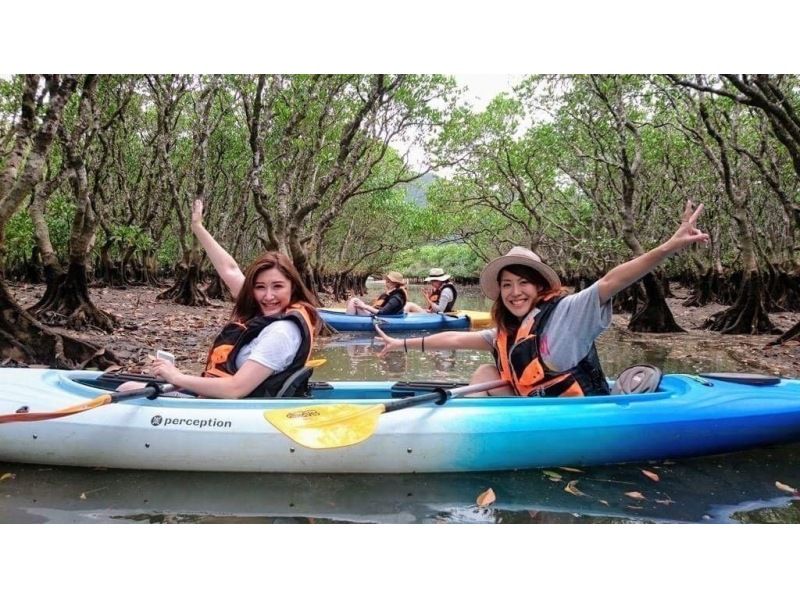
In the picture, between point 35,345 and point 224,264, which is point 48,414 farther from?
point 35,345

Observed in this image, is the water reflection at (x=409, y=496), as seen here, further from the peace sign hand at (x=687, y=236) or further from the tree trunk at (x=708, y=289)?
the tree trunk at (x=708, y=289)

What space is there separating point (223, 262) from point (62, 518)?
1.67 meters

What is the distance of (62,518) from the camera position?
2658 millimetres

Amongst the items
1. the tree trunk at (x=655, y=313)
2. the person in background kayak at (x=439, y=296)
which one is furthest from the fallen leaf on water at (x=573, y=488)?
the person in background kayak at (x=439, y=296)

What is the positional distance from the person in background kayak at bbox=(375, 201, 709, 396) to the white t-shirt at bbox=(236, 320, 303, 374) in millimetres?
450

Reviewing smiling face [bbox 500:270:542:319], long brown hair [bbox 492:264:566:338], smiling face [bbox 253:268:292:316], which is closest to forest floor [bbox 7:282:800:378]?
smiling face [bbox 253:268:292:316]

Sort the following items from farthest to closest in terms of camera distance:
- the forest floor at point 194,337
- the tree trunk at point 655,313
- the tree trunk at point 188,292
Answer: the tree trunk at point 188,292
the tree trunk at point 655,313
the forest floor at point 194,337

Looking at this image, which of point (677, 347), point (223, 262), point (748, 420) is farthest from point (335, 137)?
point (748, 420)

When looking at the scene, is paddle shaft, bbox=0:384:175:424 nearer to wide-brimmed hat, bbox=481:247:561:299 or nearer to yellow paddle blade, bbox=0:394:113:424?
yellow paddle blade, bbox=0:394:113:424

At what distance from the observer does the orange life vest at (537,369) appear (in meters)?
3.27

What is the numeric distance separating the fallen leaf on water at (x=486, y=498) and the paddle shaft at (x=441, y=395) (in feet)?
1.88

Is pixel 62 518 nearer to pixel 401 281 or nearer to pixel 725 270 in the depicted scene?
pixel 401 281

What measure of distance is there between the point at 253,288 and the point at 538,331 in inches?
61.2

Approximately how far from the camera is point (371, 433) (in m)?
2.98
